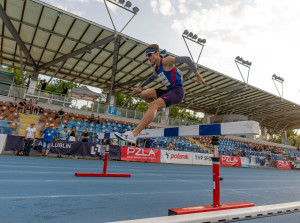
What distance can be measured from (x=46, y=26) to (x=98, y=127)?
8.25m

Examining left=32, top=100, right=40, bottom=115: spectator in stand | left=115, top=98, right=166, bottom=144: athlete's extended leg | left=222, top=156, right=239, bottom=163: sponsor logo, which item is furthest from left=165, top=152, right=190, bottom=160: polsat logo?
left=115, top=98, right=166, bottom=144: athlete's extended leg

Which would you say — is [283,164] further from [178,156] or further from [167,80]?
[167,80]

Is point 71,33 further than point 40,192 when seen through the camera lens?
Yes

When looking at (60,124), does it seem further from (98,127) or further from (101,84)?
(101,84)

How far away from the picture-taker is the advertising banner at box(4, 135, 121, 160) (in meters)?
9.46

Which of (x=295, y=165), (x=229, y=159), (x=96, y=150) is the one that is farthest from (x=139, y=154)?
(x=295, y=165)

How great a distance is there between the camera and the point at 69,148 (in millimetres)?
10555

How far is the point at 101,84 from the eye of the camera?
24.2m

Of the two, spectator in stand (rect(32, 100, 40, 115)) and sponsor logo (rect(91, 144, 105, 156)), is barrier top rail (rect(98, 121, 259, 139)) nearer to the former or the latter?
sponsor logo (rect(91, 144, 105, 156))

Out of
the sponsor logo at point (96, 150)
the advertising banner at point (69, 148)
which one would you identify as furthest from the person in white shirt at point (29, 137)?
the sponsor logo at point (96, 150)

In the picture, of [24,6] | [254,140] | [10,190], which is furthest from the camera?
[254,140]

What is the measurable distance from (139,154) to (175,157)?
290 centimetres

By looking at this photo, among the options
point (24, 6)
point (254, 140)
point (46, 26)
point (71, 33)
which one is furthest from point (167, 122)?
point (254, 140)

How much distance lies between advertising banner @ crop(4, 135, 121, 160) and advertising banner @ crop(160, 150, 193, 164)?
10.8 ft
